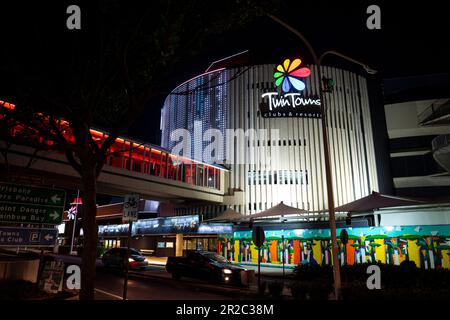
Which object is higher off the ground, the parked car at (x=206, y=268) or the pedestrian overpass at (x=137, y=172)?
the pedestrian overpass at (x=137, y=172)

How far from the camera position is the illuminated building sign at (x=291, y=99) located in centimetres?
3353

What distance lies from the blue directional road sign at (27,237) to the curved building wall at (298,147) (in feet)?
80.2

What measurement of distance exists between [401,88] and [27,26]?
43.3 meters

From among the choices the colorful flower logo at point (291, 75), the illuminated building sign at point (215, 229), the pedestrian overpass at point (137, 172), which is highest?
the colorful flower logo at point (291, 75)

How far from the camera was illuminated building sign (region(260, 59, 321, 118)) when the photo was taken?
33531 mm

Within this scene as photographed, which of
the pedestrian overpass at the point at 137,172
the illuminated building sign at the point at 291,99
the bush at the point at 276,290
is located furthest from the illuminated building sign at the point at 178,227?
the bush at the point at 276,290

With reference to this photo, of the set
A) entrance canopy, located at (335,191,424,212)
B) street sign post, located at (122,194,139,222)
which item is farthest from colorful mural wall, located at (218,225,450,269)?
street sign post, located at (122,194,139,222)

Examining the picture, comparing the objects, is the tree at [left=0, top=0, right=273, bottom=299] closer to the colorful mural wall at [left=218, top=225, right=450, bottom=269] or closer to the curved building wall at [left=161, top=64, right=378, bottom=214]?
the colorful mural wall at [left=218, top=225, right=450, bottom=269]

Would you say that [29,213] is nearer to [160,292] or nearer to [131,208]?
[131,208]

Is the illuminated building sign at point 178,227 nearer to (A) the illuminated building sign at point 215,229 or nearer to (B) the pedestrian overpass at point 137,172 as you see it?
(A) the illuminated building sign at point 215,229

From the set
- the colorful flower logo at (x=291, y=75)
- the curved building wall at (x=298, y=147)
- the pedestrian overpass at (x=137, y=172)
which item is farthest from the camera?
the colorful flower logo at (x=291, y=75)

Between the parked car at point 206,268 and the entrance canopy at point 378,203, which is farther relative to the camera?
the entrance canopy at point 378,203

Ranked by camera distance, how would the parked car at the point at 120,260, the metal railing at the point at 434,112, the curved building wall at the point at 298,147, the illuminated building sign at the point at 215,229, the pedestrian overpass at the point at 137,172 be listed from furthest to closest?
the metal railing at the point at 434,112, the curved building wall at the point at 298,147, the illuminated building sign at the point at 215,229, the parked car at the point at 120,260, the pedestrian overpass at the point at 137,172
